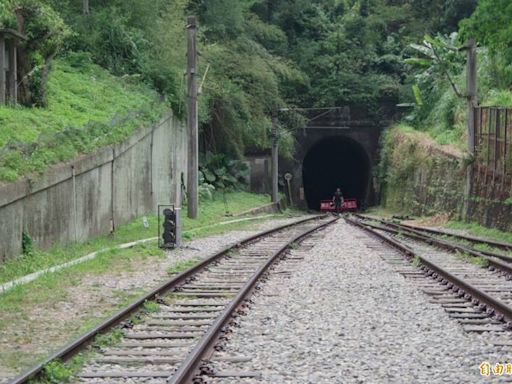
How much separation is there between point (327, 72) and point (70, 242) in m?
39.8

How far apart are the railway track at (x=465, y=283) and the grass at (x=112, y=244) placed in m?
5.44

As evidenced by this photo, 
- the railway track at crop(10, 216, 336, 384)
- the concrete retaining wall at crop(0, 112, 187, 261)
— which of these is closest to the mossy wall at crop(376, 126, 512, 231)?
the concrete retaining wall at crop(0, 112, 187, 261)

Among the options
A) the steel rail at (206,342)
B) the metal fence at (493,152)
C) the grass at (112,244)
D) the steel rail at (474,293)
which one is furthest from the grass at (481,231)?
the steel rail at (206,342)

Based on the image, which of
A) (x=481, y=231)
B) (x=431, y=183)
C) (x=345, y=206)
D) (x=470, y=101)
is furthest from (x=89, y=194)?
(x=345, y=206)

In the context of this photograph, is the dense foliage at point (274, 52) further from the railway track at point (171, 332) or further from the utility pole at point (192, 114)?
the railway track at point (171, 332)

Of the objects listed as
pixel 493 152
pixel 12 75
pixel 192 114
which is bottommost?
pixel 493 152

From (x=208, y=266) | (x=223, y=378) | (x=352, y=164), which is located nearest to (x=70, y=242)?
(x=208, y=266)

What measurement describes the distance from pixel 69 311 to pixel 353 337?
12.1 ft

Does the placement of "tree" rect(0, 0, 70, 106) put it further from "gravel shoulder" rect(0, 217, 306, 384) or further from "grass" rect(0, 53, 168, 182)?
"gravel shoulder" rect(0, 217, 306, 384)

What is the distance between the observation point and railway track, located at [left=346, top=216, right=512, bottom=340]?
9.23 metres

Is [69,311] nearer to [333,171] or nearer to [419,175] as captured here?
[419,175]

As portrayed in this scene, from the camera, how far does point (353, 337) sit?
336 inches

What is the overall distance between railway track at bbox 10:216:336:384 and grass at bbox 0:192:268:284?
2.66 meters

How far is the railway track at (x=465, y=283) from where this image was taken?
30.3 ft
